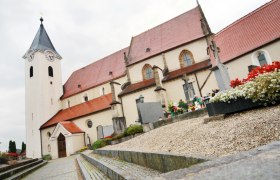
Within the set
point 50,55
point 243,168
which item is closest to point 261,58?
point 243,168

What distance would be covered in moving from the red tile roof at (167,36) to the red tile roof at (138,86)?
3.29 metres

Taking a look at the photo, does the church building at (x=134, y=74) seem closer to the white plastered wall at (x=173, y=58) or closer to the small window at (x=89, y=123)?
the white plastered wall at (x=173, y=58)

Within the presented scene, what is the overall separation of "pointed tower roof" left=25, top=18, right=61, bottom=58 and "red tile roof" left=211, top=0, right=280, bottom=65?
29.3 m

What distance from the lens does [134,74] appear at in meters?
26.1

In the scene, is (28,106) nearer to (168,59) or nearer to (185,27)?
(168,59)

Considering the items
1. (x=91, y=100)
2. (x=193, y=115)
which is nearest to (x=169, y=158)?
(x=193, y=115)

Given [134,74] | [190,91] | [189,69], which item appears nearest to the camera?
[190,91]

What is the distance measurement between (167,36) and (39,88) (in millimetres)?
21676

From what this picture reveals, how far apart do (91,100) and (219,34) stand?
1979 centimetres

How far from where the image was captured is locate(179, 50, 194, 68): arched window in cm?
2305

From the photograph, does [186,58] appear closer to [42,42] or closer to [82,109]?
[82,109]

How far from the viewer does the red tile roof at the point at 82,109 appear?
27483 millimetres

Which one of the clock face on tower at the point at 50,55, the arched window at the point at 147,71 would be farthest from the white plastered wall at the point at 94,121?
the clock face on tower at the point at 50,55

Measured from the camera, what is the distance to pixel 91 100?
30.5m
